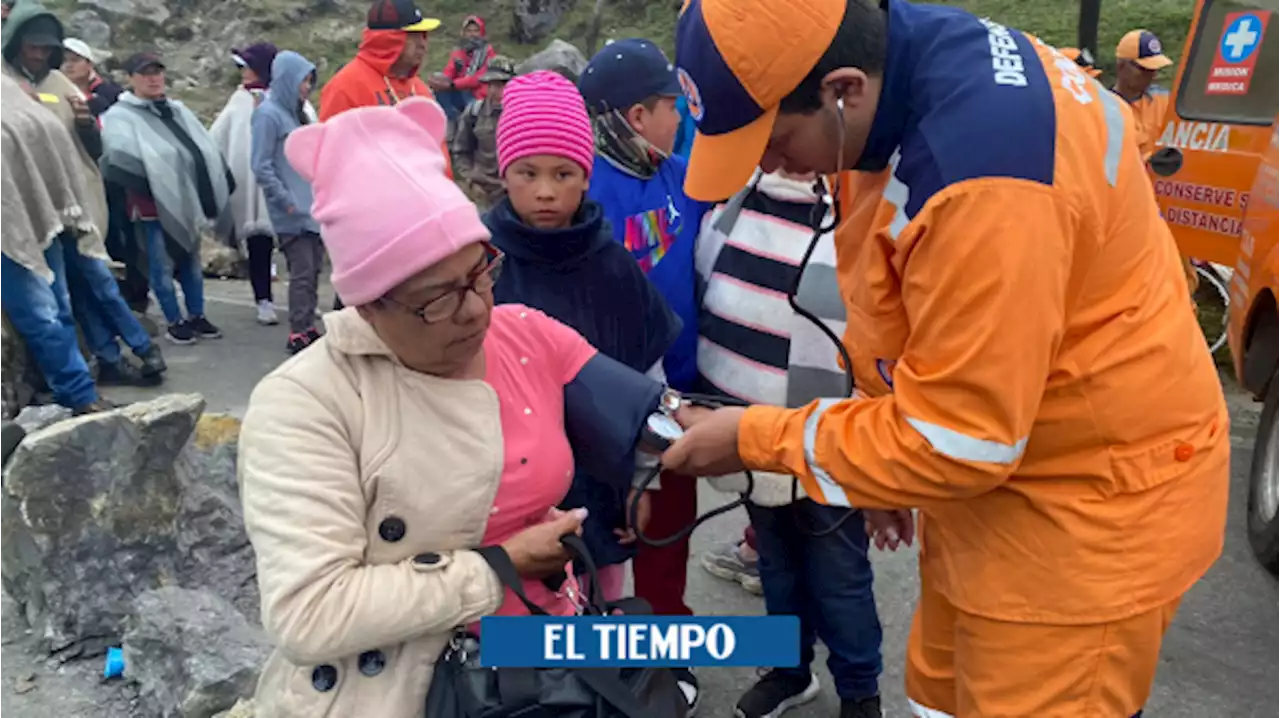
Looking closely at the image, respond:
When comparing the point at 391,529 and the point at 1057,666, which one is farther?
the point at 1057,666

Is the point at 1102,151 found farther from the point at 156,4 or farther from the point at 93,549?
the point at 156,4

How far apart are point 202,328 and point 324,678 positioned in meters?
6.54

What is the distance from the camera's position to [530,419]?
1.71 m

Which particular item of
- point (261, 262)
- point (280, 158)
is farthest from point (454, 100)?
point (280, 158)

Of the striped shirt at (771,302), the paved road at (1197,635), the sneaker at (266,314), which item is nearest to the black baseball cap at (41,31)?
the sneaker at (266,314)

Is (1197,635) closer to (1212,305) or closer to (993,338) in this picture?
(993,338)

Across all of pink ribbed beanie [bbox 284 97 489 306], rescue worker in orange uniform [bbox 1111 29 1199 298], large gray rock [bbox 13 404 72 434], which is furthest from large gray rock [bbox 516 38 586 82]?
pink ribbed beanie [bbox 284 97 489 306]

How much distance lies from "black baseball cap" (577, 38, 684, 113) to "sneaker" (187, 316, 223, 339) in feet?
16.8

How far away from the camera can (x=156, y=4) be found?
18891 millimetres

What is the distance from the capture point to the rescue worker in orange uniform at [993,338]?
142cm

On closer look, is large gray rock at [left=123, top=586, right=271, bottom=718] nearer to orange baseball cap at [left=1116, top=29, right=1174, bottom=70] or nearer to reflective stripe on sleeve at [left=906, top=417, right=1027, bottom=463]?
reflective stripe on sleeve at [left=906, top=417, right=1027, bottom=463]

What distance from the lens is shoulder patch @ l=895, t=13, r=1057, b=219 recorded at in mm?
1399

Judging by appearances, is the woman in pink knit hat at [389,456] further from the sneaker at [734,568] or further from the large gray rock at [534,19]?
the large gray rock at [534,19]

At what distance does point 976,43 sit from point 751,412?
69cm
